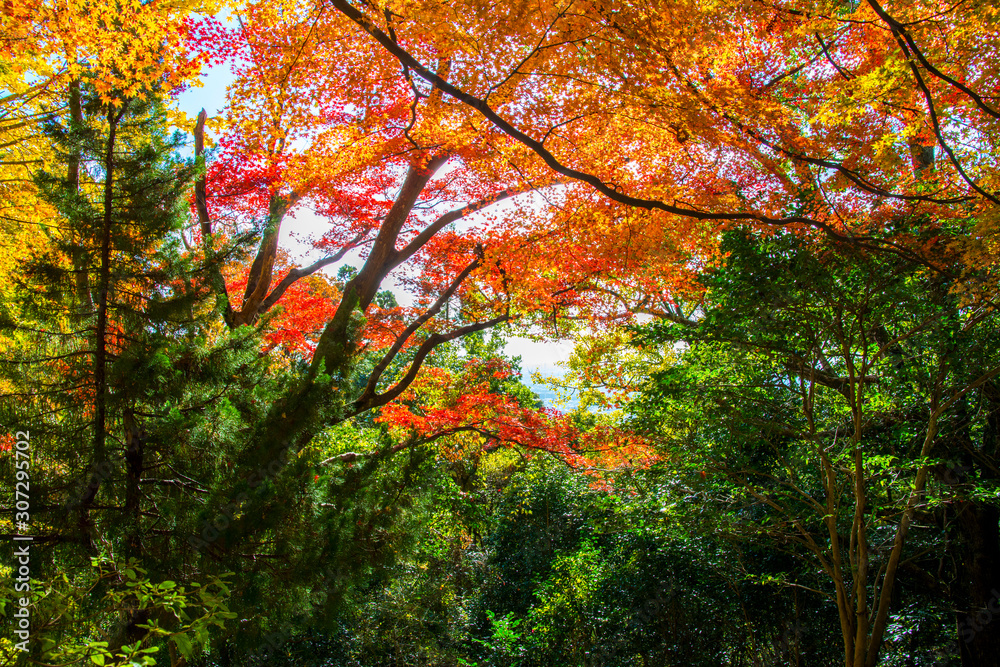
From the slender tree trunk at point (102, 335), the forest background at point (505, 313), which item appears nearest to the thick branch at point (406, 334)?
the forest background at point (505, 313)

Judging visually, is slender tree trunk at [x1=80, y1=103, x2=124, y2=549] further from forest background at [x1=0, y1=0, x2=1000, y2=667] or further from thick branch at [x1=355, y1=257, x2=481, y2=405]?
thick branch at [x1=355, y1=257, x2=481, y2=405]

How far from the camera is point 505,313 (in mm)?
5066

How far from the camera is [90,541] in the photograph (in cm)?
237

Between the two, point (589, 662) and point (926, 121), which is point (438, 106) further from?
point (589, 662)

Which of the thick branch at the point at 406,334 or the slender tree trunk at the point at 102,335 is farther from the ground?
the thick branch at the point at 406,334

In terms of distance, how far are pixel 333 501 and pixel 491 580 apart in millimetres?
4368

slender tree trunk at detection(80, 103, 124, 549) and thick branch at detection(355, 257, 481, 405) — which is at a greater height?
thick branch at detection(355, 257, 481, 405)

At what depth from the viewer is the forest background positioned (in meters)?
2.41

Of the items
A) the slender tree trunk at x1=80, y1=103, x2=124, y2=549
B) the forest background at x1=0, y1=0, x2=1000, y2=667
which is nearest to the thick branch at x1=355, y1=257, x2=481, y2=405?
the forest background at x1=0, y1=0, x2=1000, y2=667

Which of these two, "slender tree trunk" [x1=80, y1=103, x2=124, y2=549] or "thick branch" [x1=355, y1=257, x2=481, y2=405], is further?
"thick branch" [x1=355, y1=257, x2=481, y2=405]

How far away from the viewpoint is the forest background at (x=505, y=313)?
2.41m

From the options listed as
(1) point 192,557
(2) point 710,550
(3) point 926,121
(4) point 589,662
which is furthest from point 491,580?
(3) point 926,121

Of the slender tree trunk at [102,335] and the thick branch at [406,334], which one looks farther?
the thick branch at [406,334]

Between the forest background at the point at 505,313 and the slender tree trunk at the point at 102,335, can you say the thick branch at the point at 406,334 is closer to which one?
the forest background at the point at 505,313
